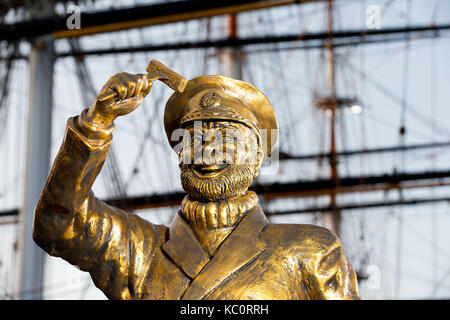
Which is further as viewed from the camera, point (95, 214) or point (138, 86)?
point (95, 214)

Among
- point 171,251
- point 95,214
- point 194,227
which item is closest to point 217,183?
point 194,227

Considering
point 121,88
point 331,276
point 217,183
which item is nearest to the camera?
point 121,88

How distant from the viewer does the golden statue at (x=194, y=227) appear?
9.21ft

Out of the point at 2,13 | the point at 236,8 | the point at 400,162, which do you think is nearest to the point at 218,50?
the point at 400,162

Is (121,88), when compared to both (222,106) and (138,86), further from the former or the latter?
(222,106)

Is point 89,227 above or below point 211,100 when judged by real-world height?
below

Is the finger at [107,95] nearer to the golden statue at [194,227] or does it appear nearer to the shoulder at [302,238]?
the golden statue at [194,227]

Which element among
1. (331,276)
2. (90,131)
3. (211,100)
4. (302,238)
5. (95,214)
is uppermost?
(211,100)

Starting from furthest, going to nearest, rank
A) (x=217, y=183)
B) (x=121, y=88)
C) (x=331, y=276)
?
(x=217, y=183)
(x=331, y=276)
(x=121, y=88)

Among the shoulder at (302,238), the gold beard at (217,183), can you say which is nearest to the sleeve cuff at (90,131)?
the gold beard at (217,183)

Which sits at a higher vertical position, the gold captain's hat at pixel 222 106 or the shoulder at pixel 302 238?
the gold captain's hat at pixel 222 106

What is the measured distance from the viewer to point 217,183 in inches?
117

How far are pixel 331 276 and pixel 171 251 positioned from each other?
56 cm
